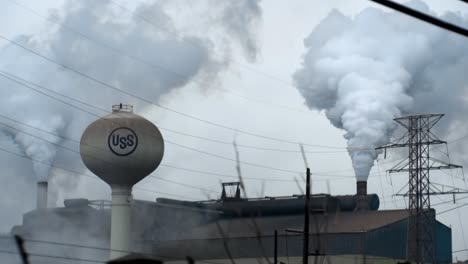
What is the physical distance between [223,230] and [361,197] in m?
10.0

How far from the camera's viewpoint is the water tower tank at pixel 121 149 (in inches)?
1937

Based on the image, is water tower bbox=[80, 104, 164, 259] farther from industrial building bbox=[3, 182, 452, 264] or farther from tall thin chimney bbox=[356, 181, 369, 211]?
tall thin chimney bbox=[356, 181, 369, 211]

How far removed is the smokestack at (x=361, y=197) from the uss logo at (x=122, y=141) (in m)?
20.6

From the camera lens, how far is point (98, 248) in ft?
200

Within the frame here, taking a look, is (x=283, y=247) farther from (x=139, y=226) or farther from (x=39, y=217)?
(x=39, y=217)

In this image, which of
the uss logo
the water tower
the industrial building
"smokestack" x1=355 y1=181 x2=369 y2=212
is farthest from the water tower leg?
"smokestack" x1=355 y1=181 x2=369 y2=212

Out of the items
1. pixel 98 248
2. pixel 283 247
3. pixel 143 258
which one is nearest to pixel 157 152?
pixel 98 248

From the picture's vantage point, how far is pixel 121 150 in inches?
1935

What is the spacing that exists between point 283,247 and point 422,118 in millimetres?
14239

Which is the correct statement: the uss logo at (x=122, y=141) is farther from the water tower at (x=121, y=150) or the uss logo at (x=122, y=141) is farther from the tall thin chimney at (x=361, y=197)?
the tall thin chimney at (x=361, y=197)

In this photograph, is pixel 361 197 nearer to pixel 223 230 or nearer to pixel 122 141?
pixel 223 230

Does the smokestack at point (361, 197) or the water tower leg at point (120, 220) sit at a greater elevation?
the smokestack at point (361, 197)

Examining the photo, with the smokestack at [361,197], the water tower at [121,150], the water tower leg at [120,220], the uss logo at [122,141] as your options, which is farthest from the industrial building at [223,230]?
the uss logo at [122,141]

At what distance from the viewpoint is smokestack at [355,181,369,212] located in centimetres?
6512
